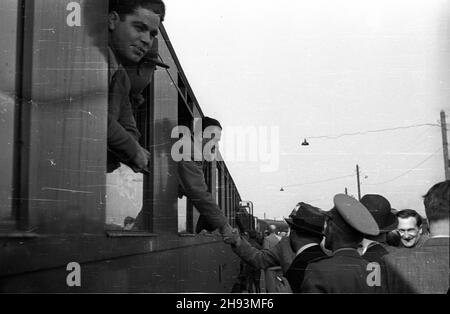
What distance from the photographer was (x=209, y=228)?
2328 mm

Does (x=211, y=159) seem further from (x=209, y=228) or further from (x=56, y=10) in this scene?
(x=56, y=10)

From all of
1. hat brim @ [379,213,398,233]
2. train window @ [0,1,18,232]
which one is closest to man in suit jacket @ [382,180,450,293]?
hat brim @ [379,213,398,233]

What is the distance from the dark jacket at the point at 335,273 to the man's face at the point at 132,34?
3.50 feet

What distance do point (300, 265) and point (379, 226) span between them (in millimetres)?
350

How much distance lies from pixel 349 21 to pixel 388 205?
78 cm

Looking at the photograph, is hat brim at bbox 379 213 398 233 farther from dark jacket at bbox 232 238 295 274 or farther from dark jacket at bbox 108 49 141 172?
dark jacket at bbox 108 49 141 172

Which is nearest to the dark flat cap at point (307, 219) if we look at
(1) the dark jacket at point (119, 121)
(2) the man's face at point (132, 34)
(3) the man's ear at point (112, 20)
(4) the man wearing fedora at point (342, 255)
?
(4) the man wearing fedora at point (342, 255)

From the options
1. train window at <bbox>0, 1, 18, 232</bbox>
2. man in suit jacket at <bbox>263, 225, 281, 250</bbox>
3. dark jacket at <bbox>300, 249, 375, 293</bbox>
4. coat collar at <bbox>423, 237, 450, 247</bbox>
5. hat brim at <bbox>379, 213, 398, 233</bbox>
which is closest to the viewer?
train window at <bbox>0, 1, 18, 232</bbox>

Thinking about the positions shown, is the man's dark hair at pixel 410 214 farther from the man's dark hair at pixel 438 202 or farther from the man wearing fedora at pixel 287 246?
the man wearing fedora at pixel 287 246

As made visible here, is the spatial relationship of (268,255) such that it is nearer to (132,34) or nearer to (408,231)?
(408,231)

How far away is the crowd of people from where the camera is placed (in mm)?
1896

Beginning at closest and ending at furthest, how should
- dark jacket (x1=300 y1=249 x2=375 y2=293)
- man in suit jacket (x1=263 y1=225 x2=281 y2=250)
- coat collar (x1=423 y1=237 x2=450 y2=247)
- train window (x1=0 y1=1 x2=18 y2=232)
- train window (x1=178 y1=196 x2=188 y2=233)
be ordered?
train window (x1=0 y1=1 x2=18 y2=232) → dark jacket (x1=300 y1=249 x2=375 y2=293) → coat collar (x1=423 y1=237 x2=450 y2=247) → man in suit jacket (x1=263 y1=225 x2=281 y2=250) → train window (x1=178 y1=196 x2=188 y2=233)

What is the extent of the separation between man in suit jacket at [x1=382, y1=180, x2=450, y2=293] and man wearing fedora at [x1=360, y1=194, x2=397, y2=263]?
40mm
